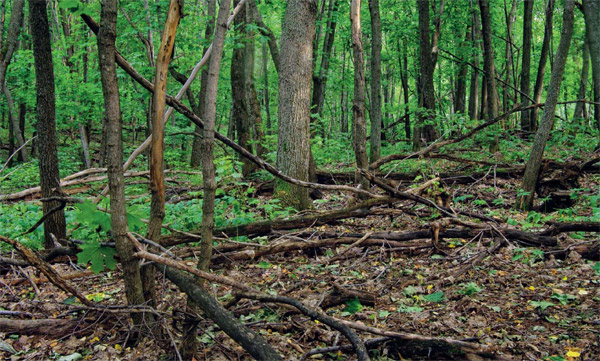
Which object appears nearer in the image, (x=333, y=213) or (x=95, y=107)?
(x=333, y=213)

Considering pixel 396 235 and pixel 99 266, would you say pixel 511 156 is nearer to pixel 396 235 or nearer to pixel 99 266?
pixel 396 235

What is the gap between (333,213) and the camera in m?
5.64

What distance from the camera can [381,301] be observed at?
387 cm

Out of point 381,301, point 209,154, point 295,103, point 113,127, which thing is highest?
point 295,103

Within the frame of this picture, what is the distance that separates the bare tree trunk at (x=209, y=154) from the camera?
8.96 ft

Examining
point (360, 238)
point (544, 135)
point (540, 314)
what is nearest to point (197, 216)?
point (360, 238)

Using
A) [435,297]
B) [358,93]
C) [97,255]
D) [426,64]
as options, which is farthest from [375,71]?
[97,255]

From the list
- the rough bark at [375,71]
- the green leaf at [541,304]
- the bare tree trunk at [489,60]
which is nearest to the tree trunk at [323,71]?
the bare tree trunk at [489,60]

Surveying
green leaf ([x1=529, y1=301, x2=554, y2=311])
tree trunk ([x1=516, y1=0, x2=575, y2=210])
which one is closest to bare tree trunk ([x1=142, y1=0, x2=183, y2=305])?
green leaf ([x1=529, y1=301, x2=554, y2=311])

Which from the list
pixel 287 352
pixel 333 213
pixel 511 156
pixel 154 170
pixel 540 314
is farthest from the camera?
pixel 511 156

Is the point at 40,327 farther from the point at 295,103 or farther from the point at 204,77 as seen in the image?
the point at 204,77

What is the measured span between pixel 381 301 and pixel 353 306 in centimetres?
34

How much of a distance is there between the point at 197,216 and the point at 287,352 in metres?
3.21

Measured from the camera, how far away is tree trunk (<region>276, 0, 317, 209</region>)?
7043mm
